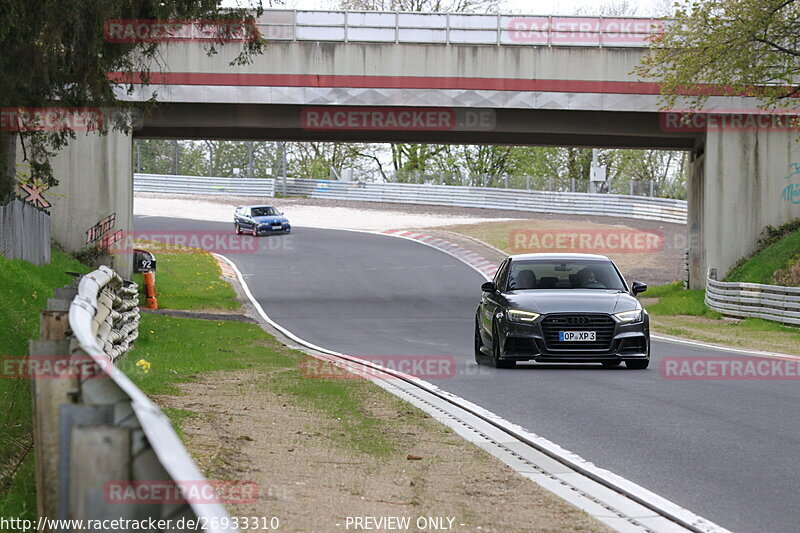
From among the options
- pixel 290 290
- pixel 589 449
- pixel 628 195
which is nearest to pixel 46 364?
pixel 589 449

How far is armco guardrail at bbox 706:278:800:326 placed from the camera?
28.2m

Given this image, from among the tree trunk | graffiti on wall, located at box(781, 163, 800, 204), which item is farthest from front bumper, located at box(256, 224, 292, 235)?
the tree trunk

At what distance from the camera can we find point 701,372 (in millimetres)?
16266

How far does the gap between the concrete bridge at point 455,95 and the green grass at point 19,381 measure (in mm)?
7252

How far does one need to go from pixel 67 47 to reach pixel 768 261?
80.5 feet

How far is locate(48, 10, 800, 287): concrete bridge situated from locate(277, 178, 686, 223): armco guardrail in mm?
28682

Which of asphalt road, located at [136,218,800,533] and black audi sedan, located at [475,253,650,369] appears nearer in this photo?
asphalt road, located at [136,218,800,533]

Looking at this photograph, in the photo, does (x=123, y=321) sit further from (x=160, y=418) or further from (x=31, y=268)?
(x=160, y=418)

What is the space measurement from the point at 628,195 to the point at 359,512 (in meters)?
64.5

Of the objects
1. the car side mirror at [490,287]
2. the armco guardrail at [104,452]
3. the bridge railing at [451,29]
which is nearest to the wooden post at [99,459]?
the armco guardrail at [104,452]

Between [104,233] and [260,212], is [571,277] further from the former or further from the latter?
[260,212]

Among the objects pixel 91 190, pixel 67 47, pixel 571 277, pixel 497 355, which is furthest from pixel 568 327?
pixel 91 190

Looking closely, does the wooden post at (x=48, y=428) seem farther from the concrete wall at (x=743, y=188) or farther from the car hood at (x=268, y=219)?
the car hood at (x=268, y=219)

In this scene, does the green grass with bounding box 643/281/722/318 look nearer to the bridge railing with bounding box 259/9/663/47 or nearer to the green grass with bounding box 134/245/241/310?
the bridge railing with bounding box 259/9/663/47
